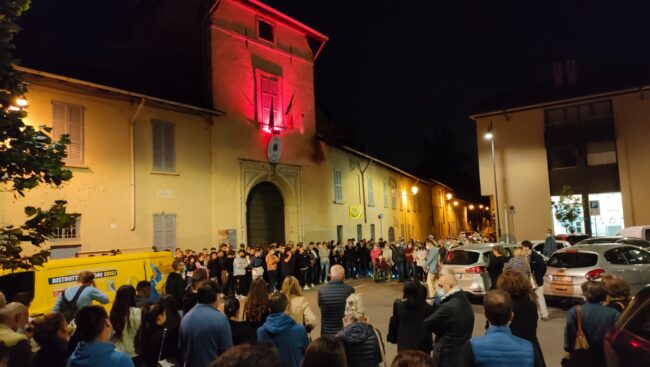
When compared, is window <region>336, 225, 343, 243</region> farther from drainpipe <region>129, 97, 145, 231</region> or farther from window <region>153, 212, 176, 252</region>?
drainpipe <region>129, 97, 145, 231</region>

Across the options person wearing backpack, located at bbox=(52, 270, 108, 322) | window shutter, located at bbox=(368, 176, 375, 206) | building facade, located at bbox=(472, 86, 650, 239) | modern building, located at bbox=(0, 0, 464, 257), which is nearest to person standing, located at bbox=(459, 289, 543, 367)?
person wearing backpack, located at bbox=(52, 270, 108, 322)

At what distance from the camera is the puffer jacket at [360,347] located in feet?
15.0

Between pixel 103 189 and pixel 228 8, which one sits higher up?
pixel 228 8

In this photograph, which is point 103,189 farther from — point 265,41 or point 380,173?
point 380,173

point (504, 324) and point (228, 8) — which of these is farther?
point (228, 8)

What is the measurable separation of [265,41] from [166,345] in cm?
2115

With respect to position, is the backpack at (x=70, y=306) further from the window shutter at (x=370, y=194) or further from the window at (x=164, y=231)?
the window shutter at (x=370, y=194)

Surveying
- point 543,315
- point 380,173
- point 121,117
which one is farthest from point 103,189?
point 380,173

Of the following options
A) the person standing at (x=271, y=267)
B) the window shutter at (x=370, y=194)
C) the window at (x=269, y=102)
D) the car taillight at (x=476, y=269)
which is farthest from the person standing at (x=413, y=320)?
the window shutter at (x=370, y=194)

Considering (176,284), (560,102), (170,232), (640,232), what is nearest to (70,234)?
(170,232)

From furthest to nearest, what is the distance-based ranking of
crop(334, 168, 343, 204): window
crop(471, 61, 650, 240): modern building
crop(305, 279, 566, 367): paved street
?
crop(471, 61, 650, 240): modern building
crop(334, 168, 343, 204): window
crop(305, 279, 566, 367): paved street

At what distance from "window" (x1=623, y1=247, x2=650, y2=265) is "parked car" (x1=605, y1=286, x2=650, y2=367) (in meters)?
9.12

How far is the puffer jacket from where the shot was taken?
15.0 feet

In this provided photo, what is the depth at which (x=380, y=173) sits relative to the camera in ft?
116
